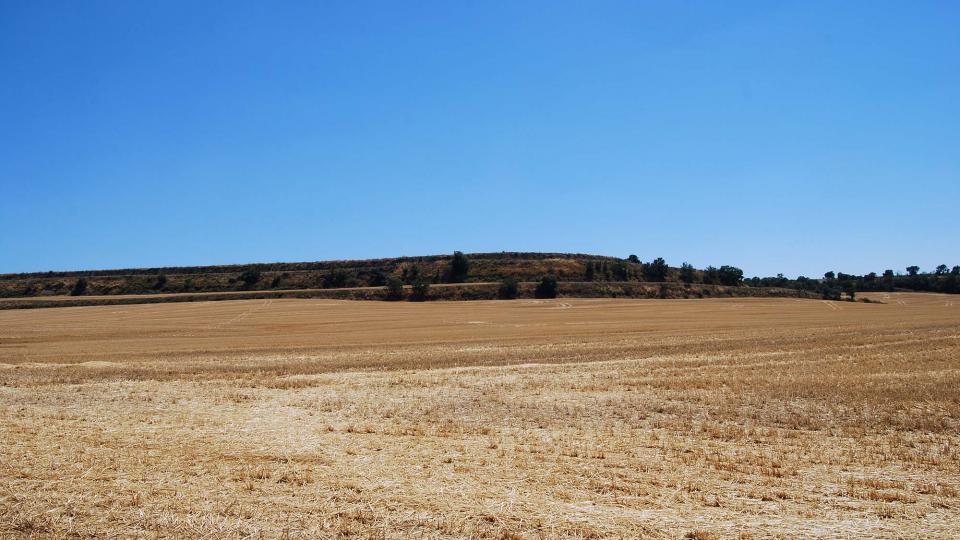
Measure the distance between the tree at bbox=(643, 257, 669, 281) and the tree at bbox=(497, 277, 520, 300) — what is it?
32750 millimetres

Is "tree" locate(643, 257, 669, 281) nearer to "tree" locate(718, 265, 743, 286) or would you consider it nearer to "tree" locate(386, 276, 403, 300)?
"tree" locate(718, 265, 743, 286)

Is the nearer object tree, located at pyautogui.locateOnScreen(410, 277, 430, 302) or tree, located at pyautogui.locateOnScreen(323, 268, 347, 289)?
tree, located at pyautogui.locateOnScreen(410, 277, 430, 302)

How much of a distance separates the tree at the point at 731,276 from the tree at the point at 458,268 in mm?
50295

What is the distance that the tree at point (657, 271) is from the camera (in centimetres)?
12462

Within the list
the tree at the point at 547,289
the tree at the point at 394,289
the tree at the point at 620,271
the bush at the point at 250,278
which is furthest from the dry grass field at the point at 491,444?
the bush at the point at 250,278

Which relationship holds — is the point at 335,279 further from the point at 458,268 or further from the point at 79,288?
the point at 79,288

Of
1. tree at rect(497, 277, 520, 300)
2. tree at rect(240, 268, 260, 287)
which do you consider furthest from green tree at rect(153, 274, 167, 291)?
tree at rect(497, 277, 520, 300)

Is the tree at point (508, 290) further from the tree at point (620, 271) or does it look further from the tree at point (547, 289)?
the tree at point (620, 271)

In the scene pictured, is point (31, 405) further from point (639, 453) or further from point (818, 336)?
point (818, 336)

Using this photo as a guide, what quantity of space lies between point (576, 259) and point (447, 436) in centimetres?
12928

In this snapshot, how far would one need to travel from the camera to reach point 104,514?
9578 millimetres

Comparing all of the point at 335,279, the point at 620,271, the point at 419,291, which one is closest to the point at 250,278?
the point at 335,279

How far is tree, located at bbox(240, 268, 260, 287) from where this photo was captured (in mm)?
125581

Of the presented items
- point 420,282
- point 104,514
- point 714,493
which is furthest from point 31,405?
point 420,282
